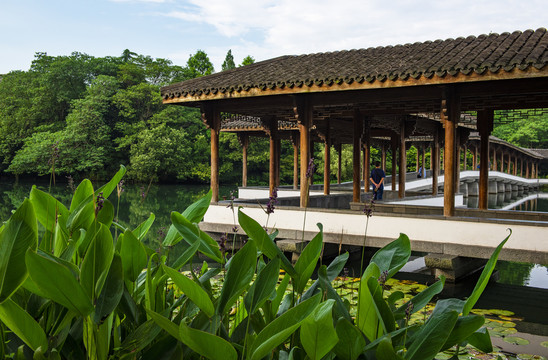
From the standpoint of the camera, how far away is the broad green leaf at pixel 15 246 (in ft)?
2.89

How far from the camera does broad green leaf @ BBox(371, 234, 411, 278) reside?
4.14 feet

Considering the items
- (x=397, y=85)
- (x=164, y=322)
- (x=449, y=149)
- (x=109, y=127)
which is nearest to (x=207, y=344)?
(x=164, y=322)

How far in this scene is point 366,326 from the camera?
1.09m

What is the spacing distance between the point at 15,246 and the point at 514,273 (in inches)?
372

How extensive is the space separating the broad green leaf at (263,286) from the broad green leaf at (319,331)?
178 millimetres

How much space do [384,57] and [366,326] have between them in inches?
335

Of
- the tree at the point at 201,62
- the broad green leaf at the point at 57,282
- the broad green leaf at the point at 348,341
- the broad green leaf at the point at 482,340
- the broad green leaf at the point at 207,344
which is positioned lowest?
the broad green leaf at the point at 482,340

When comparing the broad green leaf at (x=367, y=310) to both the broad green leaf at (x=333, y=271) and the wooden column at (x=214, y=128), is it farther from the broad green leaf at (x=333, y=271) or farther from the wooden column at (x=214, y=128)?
the wooden column at (x=214, y=128)

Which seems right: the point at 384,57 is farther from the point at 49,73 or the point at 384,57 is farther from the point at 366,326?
the point at 49,73

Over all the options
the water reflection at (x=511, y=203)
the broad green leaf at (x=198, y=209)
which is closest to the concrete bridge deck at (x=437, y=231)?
the broad green leaf at (x=198, y=209)

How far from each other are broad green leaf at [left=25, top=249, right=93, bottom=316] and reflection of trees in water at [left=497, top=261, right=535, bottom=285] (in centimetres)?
840

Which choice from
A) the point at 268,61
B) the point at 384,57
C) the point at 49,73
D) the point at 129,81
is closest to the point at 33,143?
the point at 49,73

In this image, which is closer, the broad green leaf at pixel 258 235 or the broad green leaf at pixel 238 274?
the broad green leaf at pixel 238 274

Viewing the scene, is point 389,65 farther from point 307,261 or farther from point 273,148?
point 273,148
